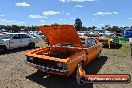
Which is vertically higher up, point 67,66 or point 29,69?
point 67,66

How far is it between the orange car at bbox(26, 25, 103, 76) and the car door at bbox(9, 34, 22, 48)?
21.1 ft

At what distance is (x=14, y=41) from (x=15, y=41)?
0.12 meters

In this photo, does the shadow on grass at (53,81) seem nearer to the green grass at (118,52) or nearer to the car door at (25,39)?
the green grass at (118,52)

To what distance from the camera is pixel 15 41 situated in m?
14.9

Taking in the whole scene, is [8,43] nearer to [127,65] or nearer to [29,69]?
[29,69]

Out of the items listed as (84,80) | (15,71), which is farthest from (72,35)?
(84,80)

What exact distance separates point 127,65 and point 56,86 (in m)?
5.07

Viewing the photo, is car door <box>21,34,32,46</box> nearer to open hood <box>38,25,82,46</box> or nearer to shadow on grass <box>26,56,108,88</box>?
open hood <box>38,25,82,46</box>

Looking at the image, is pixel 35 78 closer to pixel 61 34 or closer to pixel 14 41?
pixel 61 34

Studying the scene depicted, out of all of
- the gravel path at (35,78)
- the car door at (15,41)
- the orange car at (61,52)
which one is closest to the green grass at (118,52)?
the gravel path at (35,78)

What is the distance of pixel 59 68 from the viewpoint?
22.5 feet

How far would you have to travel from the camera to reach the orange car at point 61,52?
6879 millimetres

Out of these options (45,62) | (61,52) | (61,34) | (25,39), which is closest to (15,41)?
(25,39)

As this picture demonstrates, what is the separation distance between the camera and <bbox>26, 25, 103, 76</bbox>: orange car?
271 inches
